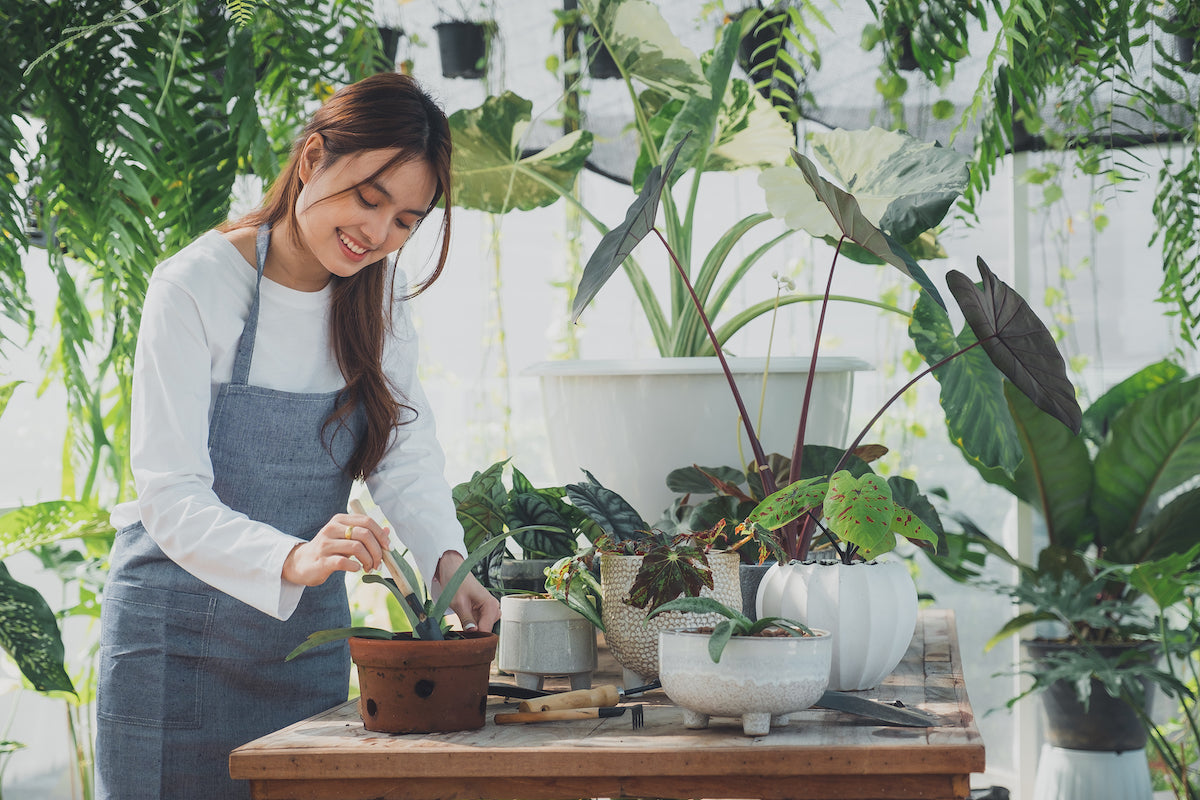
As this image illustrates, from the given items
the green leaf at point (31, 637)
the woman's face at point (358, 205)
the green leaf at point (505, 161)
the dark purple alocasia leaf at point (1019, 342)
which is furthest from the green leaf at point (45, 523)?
the dark purple alocasia leaf at point (1019, 342)

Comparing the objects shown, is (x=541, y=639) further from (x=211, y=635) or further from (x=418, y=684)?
(x=211, y=635)

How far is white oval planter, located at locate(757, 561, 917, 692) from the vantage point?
0.92 m

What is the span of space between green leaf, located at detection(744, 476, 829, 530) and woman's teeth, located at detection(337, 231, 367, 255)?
1.61 feet

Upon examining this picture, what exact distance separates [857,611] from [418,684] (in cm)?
38

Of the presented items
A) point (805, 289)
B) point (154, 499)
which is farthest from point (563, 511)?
point (805, 289)

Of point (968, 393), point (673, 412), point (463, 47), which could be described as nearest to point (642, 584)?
point (673, 412)

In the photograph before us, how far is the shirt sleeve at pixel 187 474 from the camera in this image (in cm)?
93

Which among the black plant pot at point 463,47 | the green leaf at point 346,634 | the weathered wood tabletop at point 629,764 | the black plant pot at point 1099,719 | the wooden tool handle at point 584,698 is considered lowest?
the black plant pot at point 1099,719

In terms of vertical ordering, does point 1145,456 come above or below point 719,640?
above

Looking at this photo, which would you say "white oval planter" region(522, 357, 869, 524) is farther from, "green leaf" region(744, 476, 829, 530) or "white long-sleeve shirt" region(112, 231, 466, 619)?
"green leaf" region(744, 476, 829, 530)

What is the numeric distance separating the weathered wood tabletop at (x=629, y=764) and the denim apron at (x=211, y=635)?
386 millimetres

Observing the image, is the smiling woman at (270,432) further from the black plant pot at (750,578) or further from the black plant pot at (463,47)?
the black plant pot at (463,47)

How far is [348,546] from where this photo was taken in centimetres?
85

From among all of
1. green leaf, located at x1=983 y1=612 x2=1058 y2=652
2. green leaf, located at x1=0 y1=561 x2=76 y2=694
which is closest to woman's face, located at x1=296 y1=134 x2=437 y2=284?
green leaf, located at x1=0 y1=561 x2=76 y2=694
